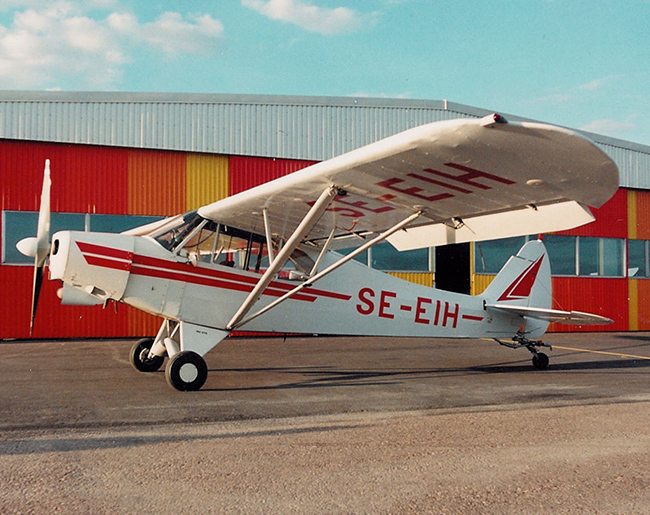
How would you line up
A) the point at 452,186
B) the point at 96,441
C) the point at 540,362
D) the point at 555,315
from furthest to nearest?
the point at 540,362 → the point at 555,315 → the point at 452,186 → the point at 96,441

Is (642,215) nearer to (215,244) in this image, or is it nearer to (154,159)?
(154,159)

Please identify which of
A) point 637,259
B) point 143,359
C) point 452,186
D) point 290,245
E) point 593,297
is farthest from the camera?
point 637,259

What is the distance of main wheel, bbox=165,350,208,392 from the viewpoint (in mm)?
6520

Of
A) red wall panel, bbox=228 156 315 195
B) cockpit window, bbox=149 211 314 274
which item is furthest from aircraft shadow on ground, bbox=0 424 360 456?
red wall panel, bbox=228 156 315 195

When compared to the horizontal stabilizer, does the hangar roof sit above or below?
above

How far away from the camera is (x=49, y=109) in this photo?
14.3m

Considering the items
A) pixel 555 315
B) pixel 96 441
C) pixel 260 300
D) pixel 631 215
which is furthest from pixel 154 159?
pixel 631 215

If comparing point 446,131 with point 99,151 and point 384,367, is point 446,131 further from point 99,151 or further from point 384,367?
point 99,151

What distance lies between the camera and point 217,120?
616 inches

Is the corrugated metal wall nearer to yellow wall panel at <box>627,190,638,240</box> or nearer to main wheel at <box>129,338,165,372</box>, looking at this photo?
main wheel at <box>129,338,165,372</box>

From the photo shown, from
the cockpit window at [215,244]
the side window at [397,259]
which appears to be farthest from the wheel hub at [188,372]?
the side window at [397,259]

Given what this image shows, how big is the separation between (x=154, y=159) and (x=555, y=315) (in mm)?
11168

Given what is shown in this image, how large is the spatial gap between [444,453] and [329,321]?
14.2 ft

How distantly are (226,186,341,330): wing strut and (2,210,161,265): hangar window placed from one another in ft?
28.3
